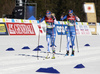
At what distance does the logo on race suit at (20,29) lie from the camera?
98.8 ft

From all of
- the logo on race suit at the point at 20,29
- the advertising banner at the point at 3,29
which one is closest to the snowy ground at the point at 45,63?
the advertising banner at the point at 3,29

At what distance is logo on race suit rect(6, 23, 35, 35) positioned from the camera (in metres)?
30.1

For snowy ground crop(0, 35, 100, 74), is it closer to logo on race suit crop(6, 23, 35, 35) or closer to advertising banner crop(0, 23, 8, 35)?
advertising banner crop(0, 23, 8, 35)

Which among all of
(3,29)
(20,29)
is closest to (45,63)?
(3,29)

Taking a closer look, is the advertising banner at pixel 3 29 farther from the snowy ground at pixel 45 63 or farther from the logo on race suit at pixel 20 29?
the snowy ground at pixel 45 63

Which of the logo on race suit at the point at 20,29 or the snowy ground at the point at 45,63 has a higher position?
the logo on race suit at the point at 20,29

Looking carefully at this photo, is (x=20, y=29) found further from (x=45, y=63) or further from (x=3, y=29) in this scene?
(x=45, y=63)

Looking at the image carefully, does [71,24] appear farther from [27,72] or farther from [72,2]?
[72,2]

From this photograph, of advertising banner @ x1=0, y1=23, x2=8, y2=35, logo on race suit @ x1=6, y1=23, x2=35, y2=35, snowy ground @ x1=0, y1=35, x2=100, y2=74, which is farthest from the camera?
logo on race suit @ x1=6, y1=23, x2=35, y2=35

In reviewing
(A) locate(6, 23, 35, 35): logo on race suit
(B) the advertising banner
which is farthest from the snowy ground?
(A) locate(6, 23, 35, 35): logo on race suit

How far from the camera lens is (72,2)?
96.1 metres

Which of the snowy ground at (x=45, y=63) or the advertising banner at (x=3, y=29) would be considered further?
the advertising banner at (x=3, y=29)

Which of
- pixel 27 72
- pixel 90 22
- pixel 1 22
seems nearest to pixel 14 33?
pixel 1 22

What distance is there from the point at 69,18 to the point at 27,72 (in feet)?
19.0
